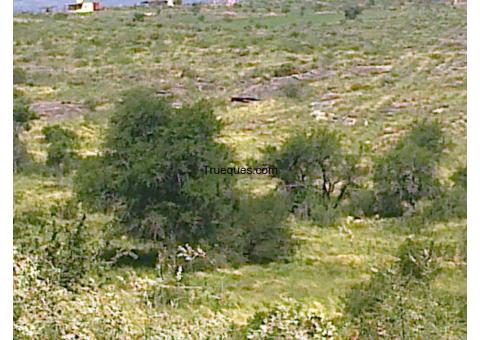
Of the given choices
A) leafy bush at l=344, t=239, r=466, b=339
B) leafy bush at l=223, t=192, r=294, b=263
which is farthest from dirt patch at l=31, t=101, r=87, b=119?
leafy bush at l=344, t=239, r=466, b=339

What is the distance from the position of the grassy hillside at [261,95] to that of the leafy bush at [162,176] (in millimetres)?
399

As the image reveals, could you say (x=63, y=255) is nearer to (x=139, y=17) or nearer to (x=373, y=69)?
(x=373, y=69)

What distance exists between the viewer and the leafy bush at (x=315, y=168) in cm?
1078

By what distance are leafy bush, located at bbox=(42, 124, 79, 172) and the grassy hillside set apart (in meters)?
0.19

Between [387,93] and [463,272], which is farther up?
[387,93]

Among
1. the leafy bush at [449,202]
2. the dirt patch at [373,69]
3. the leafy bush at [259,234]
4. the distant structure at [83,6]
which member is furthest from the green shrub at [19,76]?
the leafy bush at [449,202]

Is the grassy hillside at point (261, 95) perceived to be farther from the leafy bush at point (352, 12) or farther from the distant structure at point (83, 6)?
the distant structure at point (83, 6)

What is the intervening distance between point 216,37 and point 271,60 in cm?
500

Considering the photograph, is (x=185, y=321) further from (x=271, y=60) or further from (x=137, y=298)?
(x=271, y=60)

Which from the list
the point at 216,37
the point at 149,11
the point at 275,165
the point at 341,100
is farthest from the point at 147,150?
the point at 149,11

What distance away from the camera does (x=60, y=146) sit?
13.0 m

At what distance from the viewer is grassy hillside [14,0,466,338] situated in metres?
7.16

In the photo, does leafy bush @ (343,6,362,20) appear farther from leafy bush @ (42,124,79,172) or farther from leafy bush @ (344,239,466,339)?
leafy bush @ (344,239,466,339)

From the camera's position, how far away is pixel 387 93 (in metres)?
A: 18.1
